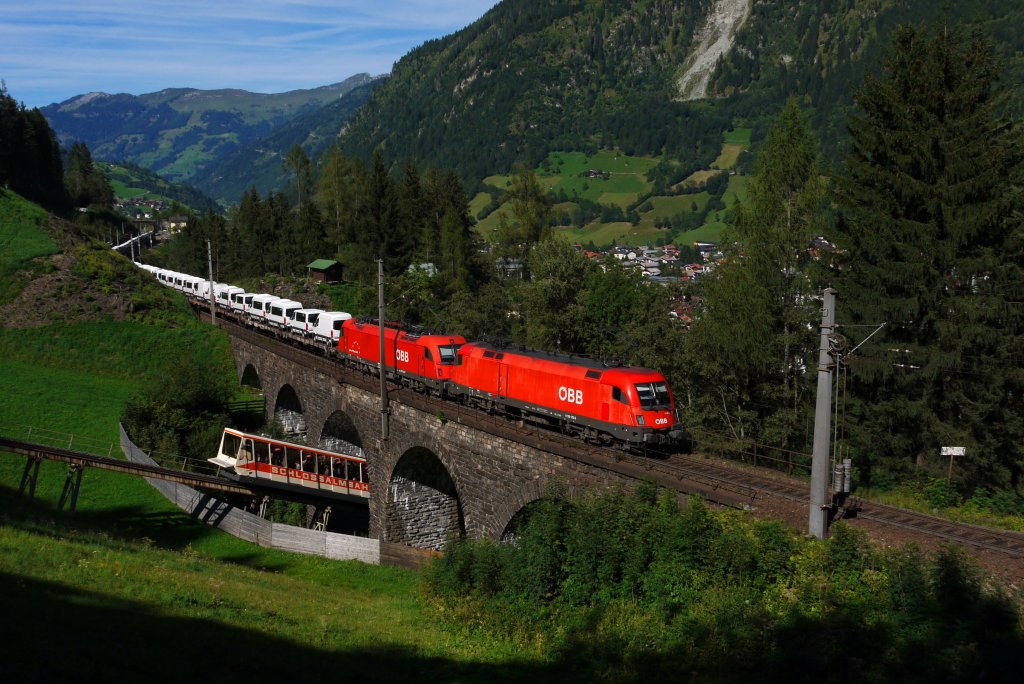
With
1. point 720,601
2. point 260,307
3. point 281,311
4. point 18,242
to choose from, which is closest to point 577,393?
point 720,601

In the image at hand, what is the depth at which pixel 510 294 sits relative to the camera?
251 ft

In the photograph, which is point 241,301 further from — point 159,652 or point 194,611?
point 159,652

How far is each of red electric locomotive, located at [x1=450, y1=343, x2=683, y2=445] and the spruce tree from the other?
28.6 feet

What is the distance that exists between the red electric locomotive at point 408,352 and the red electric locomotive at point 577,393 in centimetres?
313

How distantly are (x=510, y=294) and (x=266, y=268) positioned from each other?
202ft

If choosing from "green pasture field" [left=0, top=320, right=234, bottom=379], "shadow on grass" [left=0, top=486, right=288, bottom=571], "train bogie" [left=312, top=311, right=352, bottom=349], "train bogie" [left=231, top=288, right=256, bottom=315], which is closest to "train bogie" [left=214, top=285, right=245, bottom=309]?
"train bogie" [left=231, top=288, right=256, bottom=315]

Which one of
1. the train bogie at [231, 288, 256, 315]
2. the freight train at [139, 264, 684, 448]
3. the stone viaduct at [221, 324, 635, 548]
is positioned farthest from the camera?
the train bogie at [231, 288, 256, 315]

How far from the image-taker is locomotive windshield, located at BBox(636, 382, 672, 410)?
29844mm

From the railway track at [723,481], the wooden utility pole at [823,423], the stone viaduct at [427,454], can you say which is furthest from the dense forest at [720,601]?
the stone viaduct at [427,454]

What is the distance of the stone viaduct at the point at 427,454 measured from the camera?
29422mm

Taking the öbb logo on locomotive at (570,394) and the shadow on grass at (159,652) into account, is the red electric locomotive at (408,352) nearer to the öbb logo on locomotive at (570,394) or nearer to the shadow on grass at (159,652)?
the öbb logo on locomotive at (570,394)

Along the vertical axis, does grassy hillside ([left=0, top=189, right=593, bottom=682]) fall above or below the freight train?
below

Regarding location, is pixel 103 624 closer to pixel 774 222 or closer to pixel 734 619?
pixel 734 619

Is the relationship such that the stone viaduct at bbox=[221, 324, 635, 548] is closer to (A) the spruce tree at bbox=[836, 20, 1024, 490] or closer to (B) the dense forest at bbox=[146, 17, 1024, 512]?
(B) the dense forest at bbox=[146, 17, 1024, 512]
